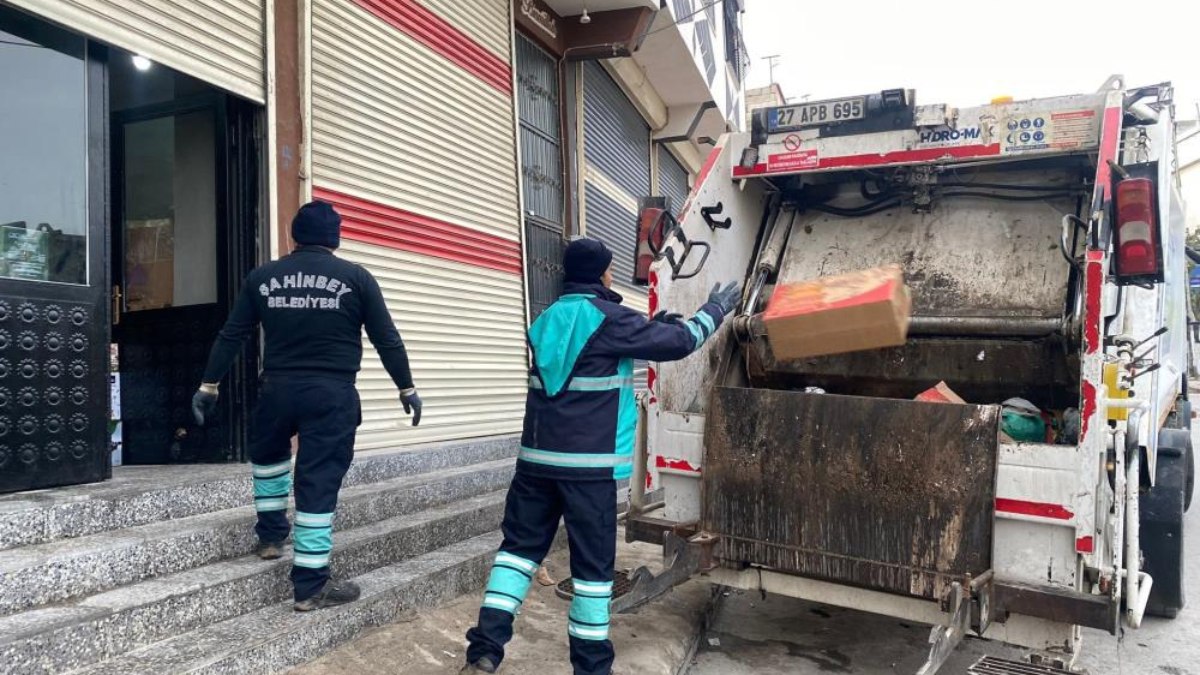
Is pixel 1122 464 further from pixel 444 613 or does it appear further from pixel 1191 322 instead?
pixel 1191 322

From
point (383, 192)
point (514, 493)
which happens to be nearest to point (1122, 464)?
point (514, 493)

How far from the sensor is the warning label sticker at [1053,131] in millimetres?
3557

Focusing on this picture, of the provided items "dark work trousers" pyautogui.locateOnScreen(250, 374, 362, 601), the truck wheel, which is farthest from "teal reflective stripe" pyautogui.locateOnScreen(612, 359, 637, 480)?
the truck wheel

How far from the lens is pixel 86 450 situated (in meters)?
3.48

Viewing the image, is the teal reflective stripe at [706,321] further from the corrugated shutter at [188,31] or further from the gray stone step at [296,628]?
the corrugated shutter at [188,31]

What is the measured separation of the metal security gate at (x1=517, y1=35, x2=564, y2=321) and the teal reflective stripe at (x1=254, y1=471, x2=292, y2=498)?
4.09 m

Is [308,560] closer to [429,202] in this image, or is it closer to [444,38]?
[429,202]

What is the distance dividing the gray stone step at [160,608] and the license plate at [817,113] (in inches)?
109

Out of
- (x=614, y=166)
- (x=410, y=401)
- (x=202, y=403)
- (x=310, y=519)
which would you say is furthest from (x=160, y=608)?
(x=614, y=166)

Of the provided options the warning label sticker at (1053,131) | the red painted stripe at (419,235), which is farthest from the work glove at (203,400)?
the warning label sticker at (1053,131)

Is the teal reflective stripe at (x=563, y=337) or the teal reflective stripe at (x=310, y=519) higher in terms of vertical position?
the teal reflective stripe at (x=563, y=337)

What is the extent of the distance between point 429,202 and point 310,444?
123 inches

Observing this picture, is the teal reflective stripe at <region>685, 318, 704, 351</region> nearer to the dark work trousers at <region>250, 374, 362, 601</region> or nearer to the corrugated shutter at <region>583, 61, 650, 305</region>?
the dark work trousers at <region>250, 374, 362, 601</region>

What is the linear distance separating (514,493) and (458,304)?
331 cm
